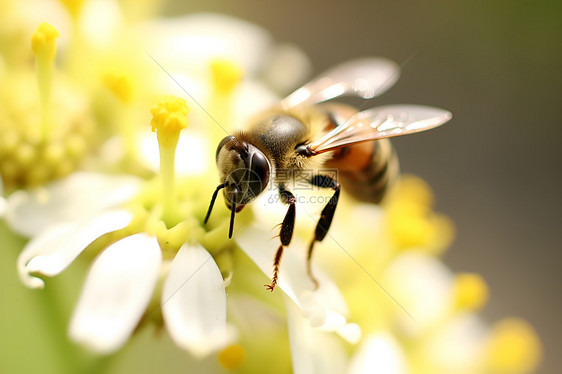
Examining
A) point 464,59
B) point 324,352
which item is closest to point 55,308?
point 324,352

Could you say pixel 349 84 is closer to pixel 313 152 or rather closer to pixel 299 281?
pixel 313 152

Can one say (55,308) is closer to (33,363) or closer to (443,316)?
(33,363)

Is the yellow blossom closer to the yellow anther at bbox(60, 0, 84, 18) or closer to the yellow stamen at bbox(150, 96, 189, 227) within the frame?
the yellow stamen at bbox(150, 96, 189, 227)

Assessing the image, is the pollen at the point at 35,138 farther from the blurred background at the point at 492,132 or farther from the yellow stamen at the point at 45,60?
the blurred background at the point at 492,132

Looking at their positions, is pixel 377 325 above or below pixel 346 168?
below

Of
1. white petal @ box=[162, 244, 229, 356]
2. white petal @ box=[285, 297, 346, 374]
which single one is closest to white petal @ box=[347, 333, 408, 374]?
white petal @ box=[285, 297, 346, 374]

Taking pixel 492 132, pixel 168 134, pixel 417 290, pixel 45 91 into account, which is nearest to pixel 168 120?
pixel 168 134
